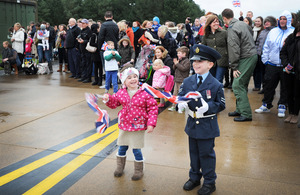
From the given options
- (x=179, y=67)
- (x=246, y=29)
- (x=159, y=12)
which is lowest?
(x=179, y=67)

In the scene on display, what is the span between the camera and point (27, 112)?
265 inches

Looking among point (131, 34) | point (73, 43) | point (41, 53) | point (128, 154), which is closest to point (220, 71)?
point (128, 154)

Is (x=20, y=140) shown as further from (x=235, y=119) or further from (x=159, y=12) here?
(x=159, y=12)

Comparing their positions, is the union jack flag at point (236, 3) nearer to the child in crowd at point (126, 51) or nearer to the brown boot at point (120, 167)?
the child in crowd at point (126, 51)

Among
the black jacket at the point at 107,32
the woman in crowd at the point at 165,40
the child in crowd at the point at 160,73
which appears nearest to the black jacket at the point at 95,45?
the black jacket at the point at 107,32

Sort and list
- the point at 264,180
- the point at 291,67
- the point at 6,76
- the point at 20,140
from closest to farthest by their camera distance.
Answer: the point at 264,180 < the point at 20,140 < the point at 291,67 < the point at 6,76

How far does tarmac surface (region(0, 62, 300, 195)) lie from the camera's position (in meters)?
3.57

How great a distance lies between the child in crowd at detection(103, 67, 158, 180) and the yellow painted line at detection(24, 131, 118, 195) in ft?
2.19

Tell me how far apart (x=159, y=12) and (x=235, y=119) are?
Answer: 62221 millimetres

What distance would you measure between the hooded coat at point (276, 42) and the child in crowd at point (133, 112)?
3.84 m

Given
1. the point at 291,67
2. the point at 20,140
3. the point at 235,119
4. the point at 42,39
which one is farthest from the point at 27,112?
the point at 42,39

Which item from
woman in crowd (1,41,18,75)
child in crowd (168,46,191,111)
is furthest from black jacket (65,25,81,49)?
child in crowd (168,46,191,111)

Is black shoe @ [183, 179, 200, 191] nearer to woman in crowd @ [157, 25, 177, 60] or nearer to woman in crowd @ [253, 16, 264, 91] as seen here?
woman in crowd @ [157, 25, 177, 60]

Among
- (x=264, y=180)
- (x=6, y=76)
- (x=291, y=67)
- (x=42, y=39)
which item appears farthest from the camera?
(x=42, y=39)
